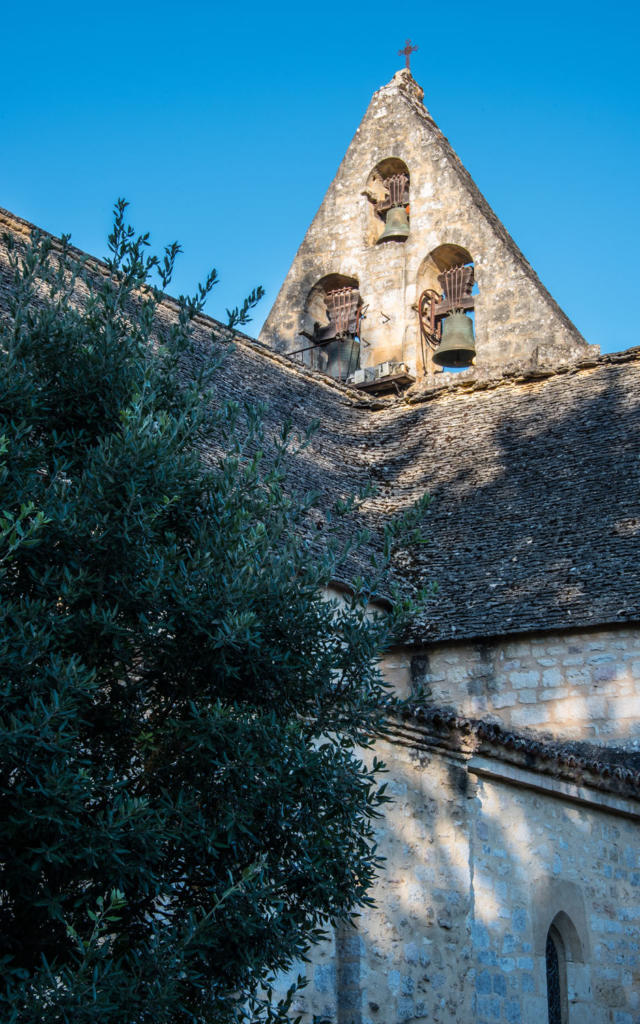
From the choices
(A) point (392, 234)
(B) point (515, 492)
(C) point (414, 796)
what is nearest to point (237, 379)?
(B) point (515, 492)

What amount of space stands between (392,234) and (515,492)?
7.58 meters

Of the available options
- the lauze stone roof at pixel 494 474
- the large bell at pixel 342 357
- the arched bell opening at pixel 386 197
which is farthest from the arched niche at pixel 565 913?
the arched bell opening at pixel 386 197

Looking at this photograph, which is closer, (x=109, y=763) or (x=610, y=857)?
(x=109, y=763)

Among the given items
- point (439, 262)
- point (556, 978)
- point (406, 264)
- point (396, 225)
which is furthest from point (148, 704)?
point (396, 225)

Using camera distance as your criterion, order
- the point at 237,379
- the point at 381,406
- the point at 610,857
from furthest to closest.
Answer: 1. the point at 381,406
2. the point at 237,379
3. the point at 610,857

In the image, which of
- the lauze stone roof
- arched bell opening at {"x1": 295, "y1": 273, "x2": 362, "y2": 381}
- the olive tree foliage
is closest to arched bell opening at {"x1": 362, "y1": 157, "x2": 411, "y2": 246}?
arched bell opening at {"x1": 295, "y1": 273, "x2": 362, "y2": 381}

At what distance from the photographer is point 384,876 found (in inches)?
334

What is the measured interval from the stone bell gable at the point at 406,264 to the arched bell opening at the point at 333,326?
2 centimetres

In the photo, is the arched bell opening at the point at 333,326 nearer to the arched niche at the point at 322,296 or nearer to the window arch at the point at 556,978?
the arched niche at the point at 322,296

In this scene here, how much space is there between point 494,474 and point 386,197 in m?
8.34

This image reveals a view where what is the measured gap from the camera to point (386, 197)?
21172 mm

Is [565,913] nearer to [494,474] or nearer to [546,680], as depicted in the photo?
[546,680]

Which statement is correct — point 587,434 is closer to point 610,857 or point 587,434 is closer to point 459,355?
point 459,355

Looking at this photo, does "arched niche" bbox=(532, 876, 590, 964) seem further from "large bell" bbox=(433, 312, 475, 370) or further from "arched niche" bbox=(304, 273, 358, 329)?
"arched niche" bbox=(304, 273, 358, 329)
